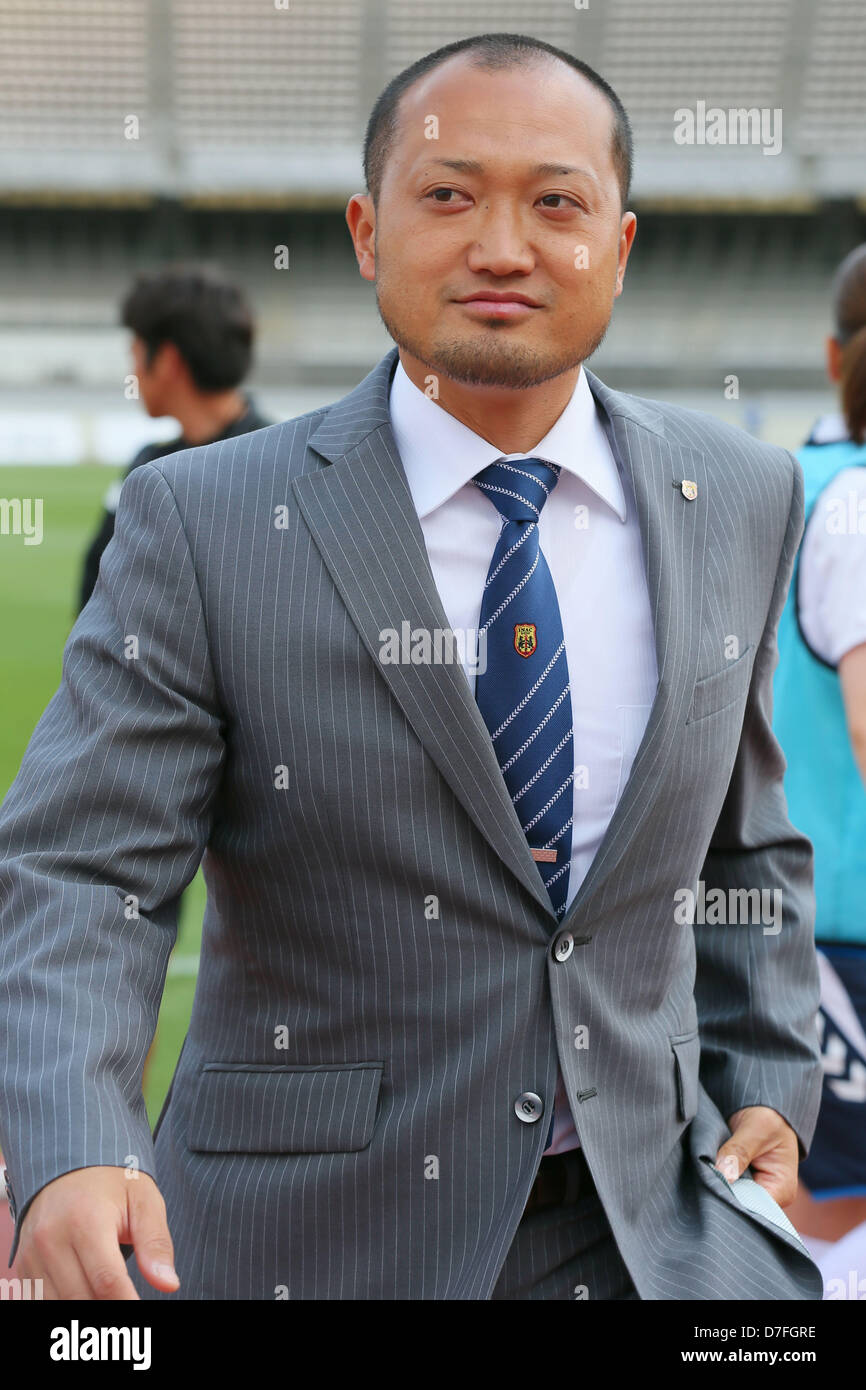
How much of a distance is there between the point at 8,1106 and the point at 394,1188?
1.23ft

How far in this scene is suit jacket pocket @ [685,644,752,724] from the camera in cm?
143

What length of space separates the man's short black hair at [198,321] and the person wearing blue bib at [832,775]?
1518 mm

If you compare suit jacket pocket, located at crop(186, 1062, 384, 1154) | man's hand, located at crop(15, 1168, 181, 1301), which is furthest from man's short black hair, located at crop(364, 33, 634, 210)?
man's hand, located at crop(15, 1168, 181, 1301)

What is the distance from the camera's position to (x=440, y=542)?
4.74 feet

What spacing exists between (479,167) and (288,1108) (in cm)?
88

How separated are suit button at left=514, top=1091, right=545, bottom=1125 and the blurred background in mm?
21369

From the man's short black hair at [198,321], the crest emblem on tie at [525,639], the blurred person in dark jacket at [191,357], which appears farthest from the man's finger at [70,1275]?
the man's short black hair at [198,321]

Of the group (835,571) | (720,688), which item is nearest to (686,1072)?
(720,688)

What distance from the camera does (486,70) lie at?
138cm

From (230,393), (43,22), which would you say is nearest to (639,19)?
(43,22)

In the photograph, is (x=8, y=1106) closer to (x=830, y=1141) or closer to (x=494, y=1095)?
(x=494, y=1095)

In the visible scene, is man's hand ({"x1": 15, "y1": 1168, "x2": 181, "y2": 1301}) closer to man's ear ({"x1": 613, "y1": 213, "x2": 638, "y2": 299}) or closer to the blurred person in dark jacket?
man's ear ({"x1": 613, "y1": 213, "x2": 638, "y2": 299})

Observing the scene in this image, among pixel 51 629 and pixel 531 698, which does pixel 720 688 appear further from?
pixel 51 629

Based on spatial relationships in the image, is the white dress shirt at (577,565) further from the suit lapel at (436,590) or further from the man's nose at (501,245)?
the man's nose at (501,245)
